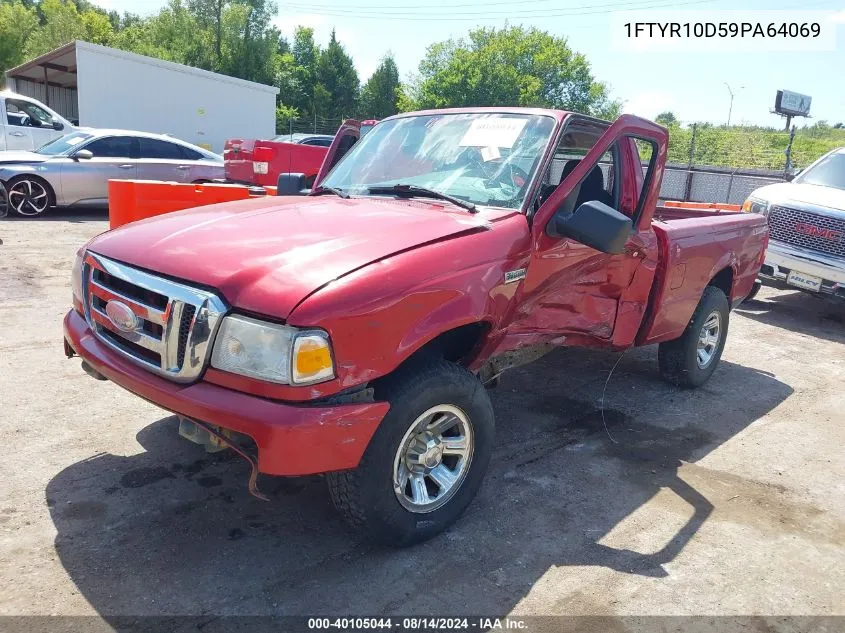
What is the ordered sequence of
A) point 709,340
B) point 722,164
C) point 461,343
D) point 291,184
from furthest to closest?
1. point 722,164
2. point 709,340
3. point 291,184
4. point 461,343

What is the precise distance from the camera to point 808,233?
8.24 m

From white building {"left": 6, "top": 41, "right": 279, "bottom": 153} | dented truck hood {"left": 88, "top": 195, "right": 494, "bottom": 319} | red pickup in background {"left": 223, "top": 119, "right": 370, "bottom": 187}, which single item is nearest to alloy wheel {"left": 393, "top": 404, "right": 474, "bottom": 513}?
dented truck hood {"left": 88, "top": 195, "right": 494, "bottom": 319}

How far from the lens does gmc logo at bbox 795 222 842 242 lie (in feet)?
26.3

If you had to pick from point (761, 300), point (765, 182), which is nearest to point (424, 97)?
point (765, 182)

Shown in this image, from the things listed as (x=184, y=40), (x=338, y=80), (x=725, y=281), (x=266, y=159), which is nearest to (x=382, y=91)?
(x=338, y=80)

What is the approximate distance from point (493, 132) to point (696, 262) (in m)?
2.05

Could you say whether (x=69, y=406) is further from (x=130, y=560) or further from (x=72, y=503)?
(x=130, y=560)

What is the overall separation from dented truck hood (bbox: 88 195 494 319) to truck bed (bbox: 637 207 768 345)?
1.88 meters

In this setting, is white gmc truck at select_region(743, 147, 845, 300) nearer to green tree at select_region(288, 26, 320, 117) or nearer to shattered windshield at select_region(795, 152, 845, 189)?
shattered windshield at select_region(795, 152, 845, 189)

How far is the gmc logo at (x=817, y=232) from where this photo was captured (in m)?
8.01

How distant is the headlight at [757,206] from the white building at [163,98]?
1688 cm

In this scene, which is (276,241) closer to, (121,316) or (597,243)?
(121,316)

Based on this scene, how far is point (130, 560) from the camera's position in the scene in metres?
2.90

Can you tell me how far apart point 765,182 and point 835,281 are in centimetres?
947
